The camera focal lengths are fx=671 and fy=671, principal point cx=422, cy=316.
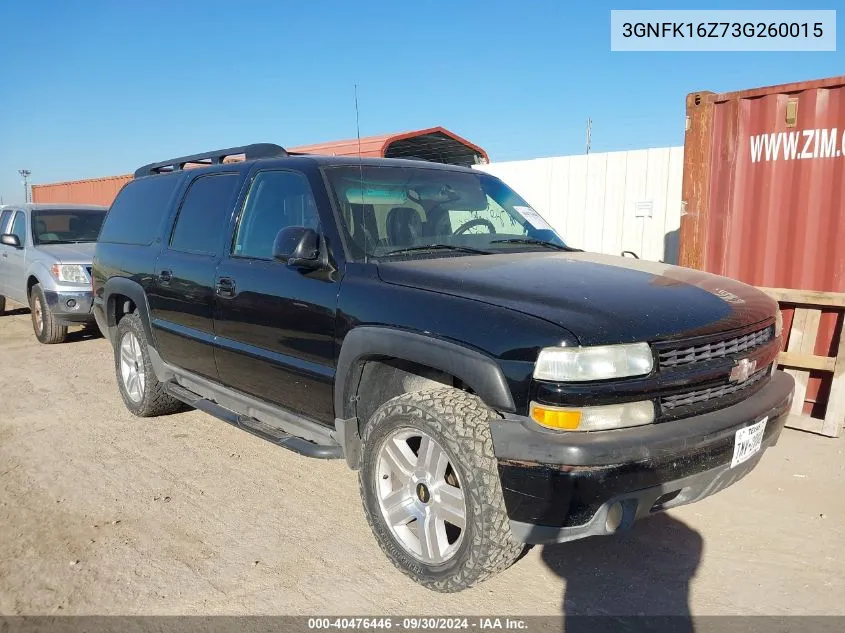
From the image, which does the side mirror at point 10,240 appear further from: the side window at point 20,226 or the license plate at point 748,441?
the license plate at point 748,441

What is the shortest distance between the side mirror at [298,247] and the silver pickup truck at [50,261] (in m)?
5.96

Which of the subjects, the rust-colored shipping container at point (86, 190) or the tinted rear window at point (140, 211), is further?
the rust-colored shipping container at point (86, 190)

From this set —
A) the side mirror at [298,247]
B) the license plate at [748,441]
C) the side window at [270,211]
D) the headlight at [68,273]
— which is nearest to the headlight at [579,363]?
the license plate at [748,441]

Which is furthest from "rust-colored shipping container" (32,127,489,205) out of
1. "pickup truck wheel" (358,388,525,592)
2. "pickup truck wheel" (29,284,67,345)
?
"pickup truck wheel" (358,388,525,592)

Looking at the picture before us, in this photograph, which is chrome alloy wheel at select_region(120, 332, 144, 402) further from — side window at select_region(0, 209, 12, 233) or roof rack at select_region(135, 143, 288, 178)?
side window at select_region(0, 209, 12, 233)

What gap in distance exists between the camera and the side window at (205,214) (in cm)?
418

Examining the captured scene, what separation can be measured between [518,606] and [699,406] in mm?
1108

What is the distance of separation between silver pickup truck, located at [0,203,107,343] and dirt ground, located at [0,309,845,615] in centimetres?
373

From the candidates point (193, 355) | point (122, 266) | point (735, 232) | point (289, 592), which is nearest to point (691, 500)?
point (289, 592)

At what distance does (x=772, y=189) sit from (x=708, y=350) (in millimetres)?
3340

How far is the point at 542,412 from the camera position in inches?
95.5

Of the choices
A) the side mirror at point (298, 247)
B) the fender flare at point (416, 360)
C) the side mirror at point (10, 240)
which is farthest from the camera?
the side mirror at point (10, 240)

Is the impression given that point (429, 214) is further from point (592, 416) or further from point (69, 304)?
point (69, 304)

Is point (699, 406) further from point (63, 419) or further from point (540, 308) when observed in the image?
point (63, 419)
